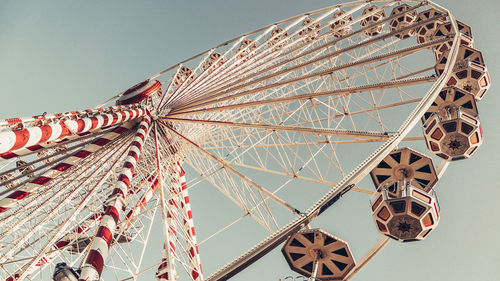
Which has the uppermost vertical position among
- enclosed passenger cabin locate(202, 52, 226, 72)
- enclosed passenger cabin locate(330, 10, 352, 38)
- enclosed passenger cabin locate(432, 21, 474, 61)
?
enclosed passenger cabin locate(202, 52, 226, 72)

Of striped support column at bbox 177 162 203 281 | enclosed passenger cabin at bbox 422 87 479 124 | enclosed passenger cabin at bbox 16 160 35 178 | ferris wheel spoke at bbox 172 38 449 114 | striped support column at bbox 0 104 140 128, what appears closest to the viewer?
striped support column at bbox 0 104 140 128

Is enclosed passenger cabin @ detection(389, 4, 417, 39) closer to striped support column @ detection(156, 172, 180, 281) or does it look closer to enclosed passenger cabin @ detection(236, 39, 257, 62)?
enclosed passenger cabin @ detection(236, 39, 257, 62)

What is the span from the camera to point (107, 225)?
749 cm

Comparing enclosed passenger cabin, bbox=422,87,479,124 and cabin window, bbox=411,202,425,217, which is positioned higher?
enclosed passenger cabin, bbox=422,87,479,124

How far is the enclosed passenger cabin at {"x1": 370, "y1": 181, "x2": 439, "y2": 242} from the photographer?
20.7 feet

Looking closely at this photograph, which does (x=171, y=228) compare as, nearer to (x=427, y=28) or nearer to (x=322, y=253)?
(x=322, y=253)

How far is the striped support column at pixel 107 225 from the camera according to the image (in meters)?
5.90

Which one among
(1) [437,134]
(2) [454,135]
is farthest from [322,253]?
(2) [454,135]

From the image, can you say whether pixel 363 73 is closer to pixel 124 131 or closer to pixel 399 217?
pixel 399 217

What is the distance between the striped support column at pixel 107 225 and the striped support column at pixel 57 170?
1678 millimetres

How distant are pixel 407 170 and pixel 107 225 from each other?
659 cm

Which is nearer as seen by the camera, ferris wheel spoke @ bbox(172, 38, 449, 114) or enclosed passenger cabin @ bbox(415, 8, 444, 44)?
ferris wheel spoke @ bbox(172, 38, 449, 114)

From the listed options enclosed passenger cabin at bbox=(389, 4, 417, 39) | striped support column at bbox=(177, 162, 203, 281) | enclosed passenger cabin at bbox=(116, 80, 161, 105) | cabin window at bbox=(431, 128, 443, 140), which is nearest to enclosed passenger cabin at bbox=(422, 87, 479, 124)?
cabin window at bbox=(431, 128, 443, 140)

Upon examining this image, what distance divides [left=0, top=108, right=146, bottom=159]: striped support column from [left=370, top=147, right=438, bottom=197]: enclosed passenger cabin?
7.11 meters
